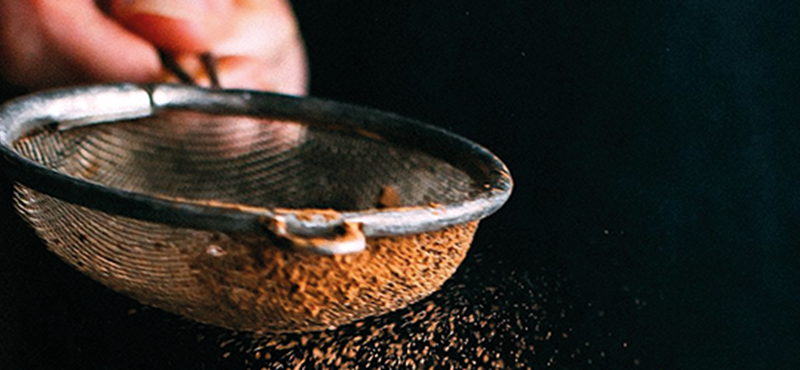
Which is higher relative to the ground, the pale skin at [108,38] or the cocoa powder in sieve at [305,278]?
the pale skin at [108,38]

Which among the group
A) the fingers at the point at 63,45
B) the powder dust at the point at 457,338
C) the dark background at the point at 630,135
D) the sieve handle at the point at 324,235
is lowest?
the powder dust at the point at 457,338

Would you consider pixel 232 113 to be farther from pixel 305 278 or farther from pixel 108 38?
pixel 305 278

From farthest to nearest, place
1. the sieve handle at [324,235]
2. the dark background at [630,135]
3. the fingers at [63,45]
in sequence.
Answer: the dark background at [630,135]
the fingers at [63,45]
the sieve handle at [324,235]

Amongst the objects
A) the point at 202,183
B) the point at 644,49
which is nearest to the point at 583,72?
the point at 644,49

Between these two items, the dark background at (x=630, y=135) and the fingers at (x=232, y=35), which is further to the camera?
the dark background at (x=630, y=135)

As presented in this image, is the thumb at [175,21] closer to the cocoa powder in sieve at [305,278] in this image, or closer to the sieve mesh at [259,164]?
the sieve mesh at [259,164]

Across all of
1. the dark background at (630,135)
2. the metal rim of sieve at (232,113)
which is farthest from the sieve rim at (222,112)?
the dark background at (630,135)

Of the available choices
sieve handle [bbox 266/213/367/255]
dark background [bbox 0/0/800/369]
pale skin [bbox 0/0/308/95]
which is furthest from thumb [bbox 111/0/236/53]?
sieve handle [bbox 266/213/367/255]

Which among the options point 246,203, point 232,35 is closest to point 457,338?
point 246,203

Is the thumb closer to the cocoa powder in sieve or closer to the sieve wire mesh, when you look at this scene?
the sieve wire mesh

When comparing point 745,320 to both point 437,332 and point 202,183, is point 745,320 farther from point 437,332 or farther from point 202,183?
point 202,183
